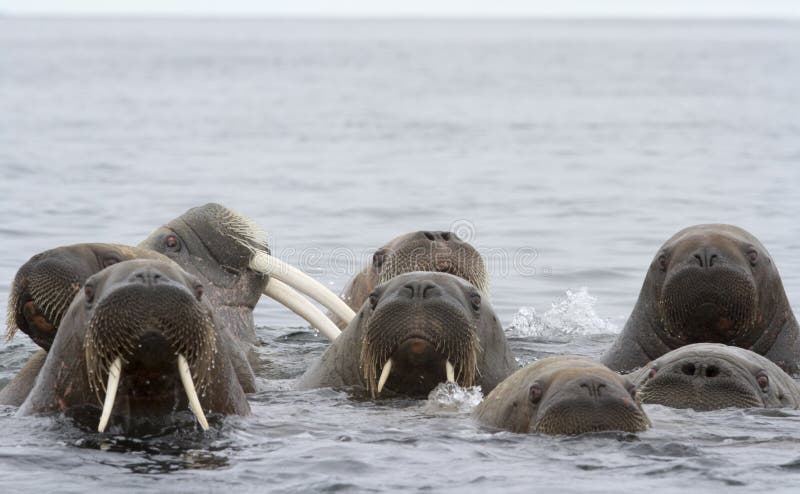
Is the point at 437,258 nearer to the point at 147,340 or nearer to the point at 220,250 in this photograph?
the point at 220,250

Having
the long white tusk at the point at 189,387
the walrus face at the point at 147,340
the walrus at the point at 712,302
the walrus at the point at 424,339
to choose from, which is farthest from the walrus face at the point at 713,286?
the long white tusk at the point at 189,387

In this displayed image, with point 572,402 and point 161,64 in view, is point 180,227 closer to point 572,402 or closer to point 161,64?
point 572,402

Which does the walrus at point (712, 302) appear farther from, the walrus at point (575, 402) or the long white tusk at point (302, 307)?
the walrus at point (575, 402)

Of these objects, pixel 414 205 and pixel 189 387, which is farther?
pixel 414 205

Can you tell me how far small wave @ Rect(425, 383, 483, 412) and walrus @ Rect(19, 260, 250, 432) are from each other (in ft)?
4.00

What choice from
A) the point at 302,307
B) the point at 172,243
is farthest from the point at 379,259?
the point at 172,243

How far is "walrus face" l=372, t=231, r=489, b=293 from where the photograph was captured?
10.1 meters

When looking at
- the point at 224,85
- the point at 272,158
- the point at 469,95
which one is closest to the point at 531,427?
the point at 272,158

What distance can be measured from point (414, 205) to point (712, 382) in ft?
55.8

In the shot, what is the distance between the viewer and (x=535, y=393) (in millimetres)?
7352

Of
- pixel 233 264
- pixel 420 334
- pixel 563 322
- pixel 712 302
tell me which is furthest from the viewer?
pixel 563 322

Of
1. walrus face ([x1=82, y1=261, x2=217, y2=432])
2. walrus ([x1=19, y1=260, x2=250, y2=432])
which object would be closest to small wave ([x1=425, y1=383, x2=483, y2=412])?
walrus ([x1=19, y1=260, x2=250, y2=432])

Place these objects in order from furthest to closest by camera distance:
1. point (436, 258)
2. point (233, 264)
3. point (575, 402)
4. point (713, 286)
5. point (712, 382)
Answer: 1. point (233, 264)
2. point (436, 258)
3. point (713, 286)
4. point (712, 382)
5. point (575, 402)

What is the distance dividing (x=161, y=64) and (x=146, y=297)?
7863 centimetres
